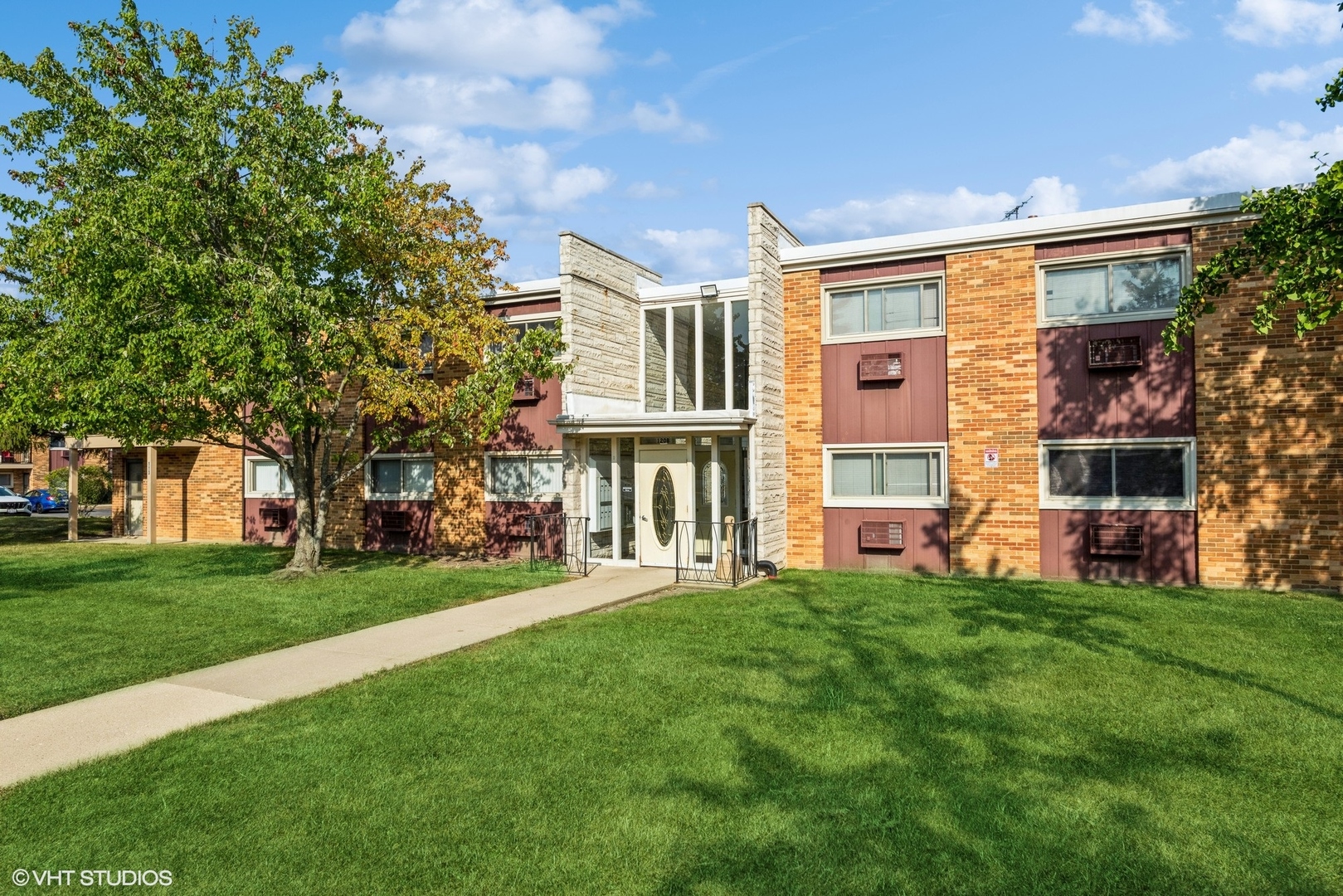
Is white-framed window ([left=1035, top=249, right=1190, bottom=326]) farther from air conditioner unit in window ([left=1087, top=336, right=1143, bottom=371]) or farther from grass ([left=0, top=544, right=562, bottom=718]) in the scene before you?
grass ([left=0, top=544, right=562, bottom=718])

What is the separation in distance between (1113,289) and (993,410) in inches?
101

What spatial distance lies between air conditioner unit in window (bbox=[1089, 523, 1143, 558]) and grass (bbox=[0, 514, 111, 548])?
78.2 ft

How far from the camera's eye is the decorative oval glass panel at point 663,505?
14156mm

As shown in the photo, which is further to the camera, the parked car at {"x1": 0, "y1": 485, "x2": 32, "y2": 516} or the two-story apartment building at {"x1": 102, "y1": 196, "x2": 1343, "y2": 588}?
the parked car at {"x1": 0, "y1": 485, "x2": 32, "y2": 516}

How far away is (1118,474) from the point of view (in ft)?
41.4

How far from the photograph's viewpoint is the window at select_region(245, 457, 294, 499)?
20.1 m

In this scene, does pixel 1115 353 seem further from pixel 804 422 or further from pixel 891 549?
pixel 804 422

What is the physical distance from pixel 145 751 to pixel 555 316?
39.9ft

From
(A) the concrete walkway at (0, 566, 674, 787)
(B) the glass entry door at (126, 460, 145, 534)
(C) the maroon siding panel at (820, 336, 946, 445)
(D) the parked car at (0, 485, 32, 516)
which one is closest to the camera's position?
(A) the concrete walkway at (0, 566, 674, 787)

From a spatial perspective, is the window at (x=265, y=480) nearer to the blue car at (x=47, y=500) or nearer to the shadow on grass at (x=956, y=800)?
the shadow on grass at (x=956, y=800)

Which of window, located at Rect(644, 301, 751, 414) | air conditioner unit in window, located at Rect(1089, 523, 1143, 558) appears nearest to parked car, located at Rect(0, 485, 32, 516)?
window, located at Rect(644, 301, 751, 414)

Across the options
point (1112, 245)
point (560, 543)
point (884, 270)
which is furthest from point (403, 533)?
point (1112, 245)

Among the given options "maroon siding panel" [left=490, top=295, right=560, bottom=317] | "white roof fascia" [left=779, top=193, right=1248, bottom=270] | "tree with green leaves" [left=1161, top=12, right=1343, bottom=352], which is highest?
"white roof fascia" [left=779, top=193, right=1248, bottom=270]

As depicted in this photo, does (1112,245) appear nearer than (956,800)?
No
